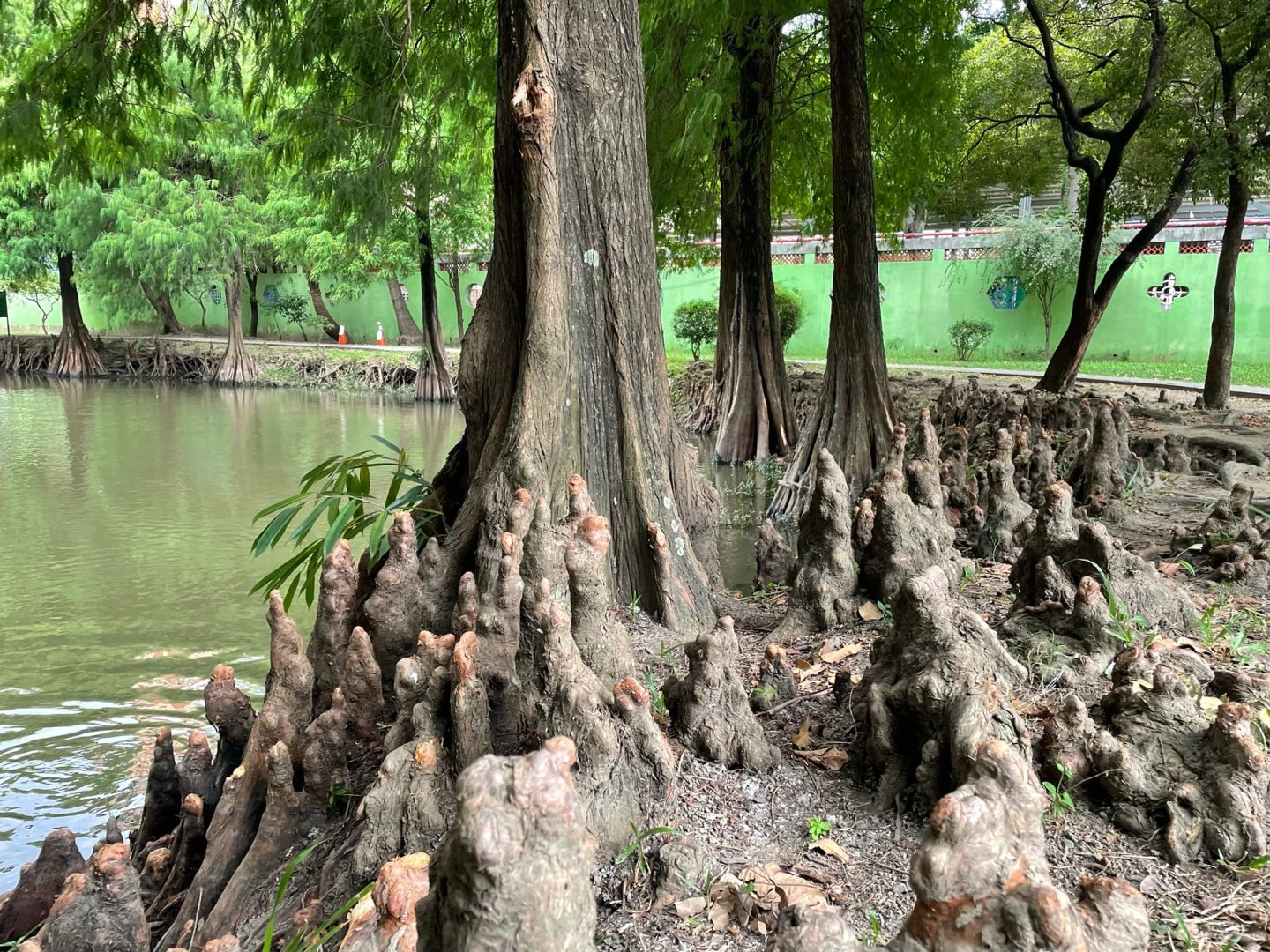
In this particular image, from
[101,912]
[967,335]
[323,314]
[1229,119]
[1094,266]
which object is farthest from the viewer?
[323,314]

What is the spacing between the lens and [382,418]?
58.2ft

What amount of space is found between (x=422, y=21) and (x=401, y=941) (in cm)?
605

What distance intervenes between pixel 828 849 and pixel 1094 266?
10699mm

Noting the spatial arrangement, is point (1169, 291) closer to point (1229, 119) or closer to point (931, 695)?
point (1229, 119)

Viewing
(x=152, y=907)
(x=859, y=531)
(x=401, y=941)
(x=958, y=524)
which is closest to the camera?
(x=401, y=941)

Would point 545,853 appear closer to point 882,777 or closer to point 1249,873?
point 882,777

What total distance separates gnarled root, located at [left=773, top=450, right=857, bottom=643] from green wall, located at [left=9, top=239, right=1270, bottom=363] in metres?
12.3

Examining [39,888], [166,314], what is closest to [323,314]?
[166,314]

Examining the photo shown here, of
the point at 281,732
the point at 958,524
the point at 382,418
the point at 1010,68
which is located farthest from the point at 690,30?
the point at 382,418

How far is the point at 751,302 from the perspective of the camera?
1077 centimetres

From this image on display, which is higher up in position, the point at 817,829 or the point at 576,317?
the point at 576,317

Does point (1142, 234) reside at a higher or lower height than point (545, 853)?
higher

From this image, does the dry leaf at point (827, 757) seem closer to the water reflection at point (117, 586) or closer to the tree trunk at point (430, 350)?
the water reflection at point (117, 586)

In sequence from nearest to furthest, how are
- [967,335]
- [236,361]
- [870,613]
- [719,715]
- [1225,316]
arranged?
[719,715], [870,613], [1225,316], [967,335], [236,361]
